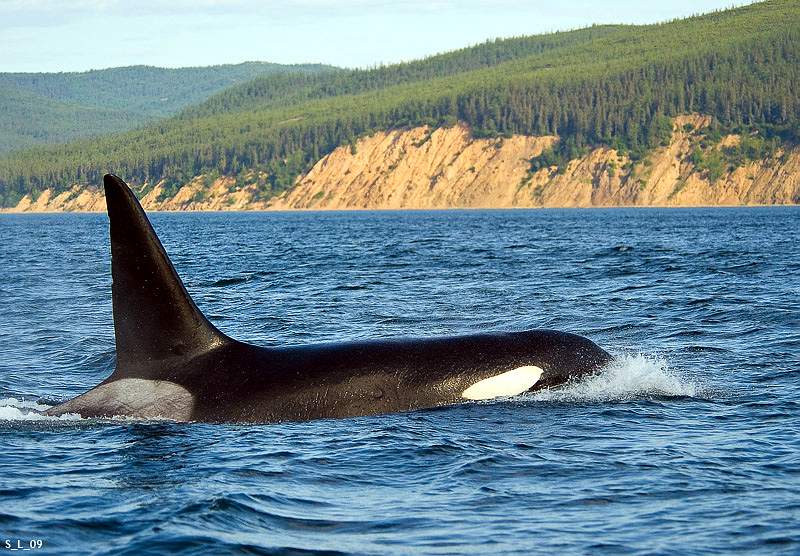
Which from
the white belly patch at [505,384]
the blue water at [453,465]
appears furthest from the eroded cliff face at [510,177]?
the white belly patch at [505,384]

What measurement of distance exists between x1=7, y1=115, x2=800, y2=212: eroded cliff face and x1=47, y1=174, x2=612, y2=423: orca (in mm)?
149515

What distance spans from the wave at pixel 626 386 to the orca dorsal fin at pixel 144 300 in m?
3.60

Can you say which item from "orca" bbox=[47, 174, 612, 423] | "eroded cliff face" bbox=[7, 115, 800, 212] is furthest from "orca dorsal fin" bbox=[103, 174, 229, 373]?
"eroded cliff face" bbox=[7, 115, 800, 212]

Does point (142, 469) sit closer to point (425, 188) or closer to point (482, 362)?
point (482, 362)

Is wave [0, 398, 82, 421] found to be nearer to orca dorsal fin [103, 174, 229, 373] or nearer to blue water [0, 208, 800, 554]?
blue water [0, 208, 800, 554]

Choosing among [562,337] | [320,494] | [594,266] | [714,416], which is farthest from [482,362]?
[594,266]

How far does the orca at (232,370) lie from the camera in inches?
454

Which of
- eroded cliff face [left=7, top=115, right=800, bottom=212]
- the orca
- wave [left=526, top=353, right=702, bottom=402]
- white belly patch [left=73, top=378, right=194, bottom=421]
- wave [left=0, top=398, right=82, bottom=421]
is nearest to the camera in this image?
the orca

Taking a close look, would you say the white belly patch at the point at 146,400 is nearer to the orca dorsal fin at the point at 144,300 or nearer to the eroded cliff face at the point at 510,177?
the orca dorsal fin at the point at 144,300

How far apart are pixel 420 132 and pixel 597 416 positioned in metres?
176

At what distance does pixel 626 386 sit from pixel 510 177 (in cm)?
16415

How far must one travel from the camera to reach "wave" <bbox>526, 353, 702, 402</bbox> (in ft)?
42.0

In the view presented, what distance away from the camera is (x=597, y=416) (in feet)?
40.4

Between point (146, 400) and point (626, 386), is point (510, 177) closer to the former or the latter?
point (626, 386)
